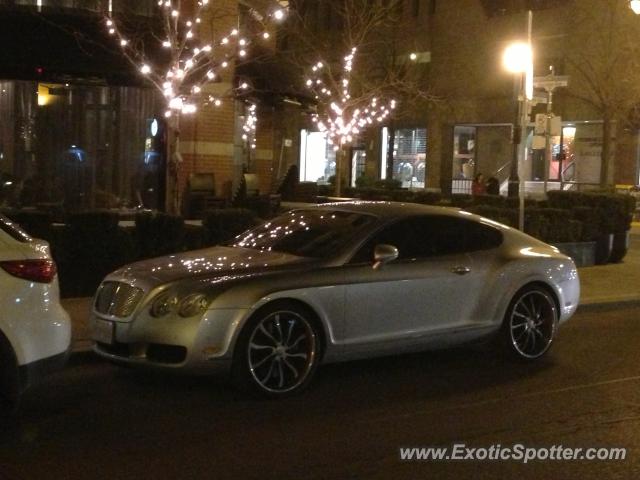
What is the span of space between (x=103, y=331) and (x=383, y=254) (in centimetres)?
236

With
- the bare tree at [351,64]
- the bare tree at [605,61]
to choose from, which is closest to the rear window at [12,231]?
the bare tree at [351,64]

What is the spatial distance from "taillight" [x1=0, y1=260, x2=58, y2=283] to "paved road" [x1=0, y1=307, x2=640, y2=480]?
42.3 inches

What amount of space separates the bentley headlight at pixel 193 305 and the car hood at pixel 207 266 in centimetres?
24

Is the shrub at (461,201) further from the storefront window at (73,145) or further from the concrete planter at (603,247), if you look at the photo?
the storefront window at (73,145)

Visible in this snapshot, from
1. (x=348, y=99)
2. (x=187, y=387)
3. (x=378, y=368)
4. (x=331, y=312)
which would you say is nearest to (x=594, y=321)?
(x=378, y=368)

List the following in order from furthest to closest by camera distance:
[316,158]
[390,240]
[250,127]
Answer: [316,158] < [250,127] < [390,240]

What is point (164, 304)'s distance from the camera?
721 cm

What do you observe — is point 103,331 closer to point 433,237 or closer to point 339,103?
point 433,237

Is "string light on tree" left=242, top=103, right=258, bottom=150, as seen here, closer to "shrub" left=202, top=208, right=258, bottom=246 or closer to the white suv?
"shrub" left=202, top=208, right=258, bottom=246

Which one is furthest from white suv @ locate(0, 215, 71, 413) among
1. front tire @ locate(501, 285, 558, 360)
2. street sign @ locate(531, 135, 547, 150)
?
street sign @ locate(531, 135, 547, 150)

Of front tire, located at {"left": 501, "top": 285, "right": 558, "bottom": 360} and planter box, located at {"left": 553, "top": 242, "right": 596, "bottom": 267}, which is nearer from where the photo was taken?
front tire, located at {"left": 501, "top": 285, "right": 558, "bottom": 360}

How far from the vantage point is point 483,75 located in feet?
131

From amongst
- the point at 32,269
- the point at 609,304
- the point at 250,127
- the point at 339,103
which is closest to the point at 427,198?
the point at 339,103

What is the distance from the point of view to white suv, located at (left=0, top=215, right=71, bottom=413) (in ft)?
20.0
